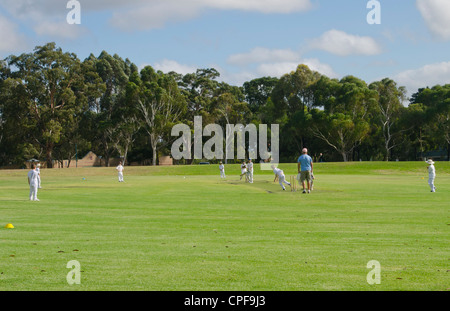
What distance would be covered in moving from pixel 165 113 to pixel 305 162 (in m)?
69.3

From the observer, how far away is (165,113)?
91.9 metres

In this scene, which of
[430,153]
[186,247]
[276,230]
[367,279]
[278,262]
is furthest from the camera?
[430,153]

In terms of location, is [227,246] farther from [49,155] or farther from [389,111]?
[389,111]

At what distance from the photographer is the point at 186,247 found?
1043 cm

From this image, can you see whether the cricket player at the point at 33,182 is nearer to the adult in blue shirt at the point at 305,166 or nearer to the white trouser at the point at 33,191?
the white trouser at the point at 33,191

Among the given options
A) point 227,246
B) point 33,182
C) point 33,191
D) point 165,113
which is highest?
point 165,113

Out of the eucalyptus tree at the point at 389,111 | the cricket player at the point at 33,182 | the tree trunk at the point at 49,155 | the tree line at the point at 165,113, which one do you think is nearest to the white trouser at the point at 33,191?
the cricket player at the point at 33,182

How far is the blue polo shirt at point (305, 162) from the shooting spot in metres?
24.6

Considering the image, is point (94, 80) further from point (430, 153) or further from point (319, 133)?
point (430, 153)

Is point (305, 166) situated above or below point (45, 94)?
below

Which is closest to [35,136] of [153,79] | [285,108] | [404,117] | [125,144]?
[125,144]

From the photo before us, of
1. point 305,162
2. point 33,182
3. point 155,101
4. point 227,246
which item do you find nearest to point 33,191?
point 33,182

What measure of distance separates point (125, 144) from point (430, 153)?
218ft
